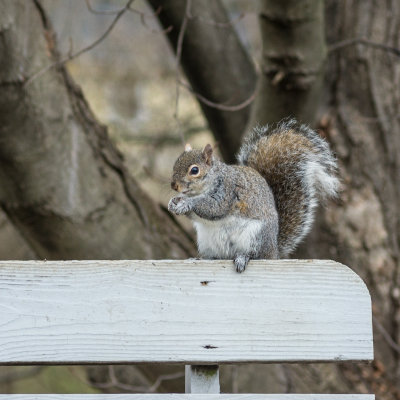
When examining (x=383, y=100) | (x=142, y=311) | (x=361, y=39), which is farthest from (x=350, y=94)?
(x=142, y=311)

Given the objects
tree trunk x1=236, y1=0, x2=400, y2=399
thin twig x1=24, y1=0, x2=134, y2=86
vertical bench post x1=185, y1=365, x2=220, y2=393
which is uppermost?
thin twig x1=24, y1=0, x2=134, y2=86

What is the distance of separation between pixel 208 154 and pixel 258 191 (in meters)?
0.20

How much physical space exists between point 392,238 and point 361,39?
0.95 meters

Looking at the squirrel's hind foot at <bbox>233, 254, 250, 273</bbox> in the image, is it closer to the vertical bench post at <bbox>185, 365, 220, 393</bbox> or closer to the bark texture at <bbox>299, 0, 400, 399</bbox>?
the vertical bench post at <bbox>185, 365, 220, 393</bbox>

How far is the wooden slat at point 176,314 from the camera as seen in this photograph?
53.4 inches

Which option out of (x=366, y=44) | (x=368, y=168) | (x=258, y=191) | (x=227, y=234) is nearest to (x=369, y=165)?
(x=368, y=168)

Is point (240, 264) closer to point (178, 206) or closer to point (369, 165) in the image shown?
point (178, 206)

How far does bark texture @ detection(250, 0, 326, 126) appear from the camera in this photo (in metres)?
2.56

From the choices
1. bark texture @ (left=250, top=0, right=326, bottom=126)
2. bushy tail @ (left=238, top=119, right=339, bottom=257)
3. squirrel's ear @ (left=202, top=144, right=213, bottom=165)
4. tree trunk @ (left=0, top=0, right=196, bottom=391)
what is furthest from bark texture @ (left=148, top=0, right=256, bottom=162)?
squirrel's ear @ (left=202, top=144, right=213, bottom=165)

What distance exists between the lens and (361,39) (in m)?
2.85

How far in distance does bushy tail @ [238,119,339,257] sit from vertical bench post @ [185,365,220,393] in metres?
0.83

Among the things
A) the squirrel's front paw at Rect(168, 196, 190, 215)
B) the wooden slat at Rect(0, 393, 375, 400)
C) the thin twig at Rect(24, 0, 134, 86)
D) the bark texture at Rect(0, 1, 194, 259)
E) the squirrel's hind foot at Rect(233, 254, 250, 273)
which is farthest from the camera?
the bark texture at Rect(0, 1, 194, 259)

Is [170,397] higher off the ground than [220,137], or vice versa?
[170,397]

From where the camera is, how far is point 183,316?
138 cm
